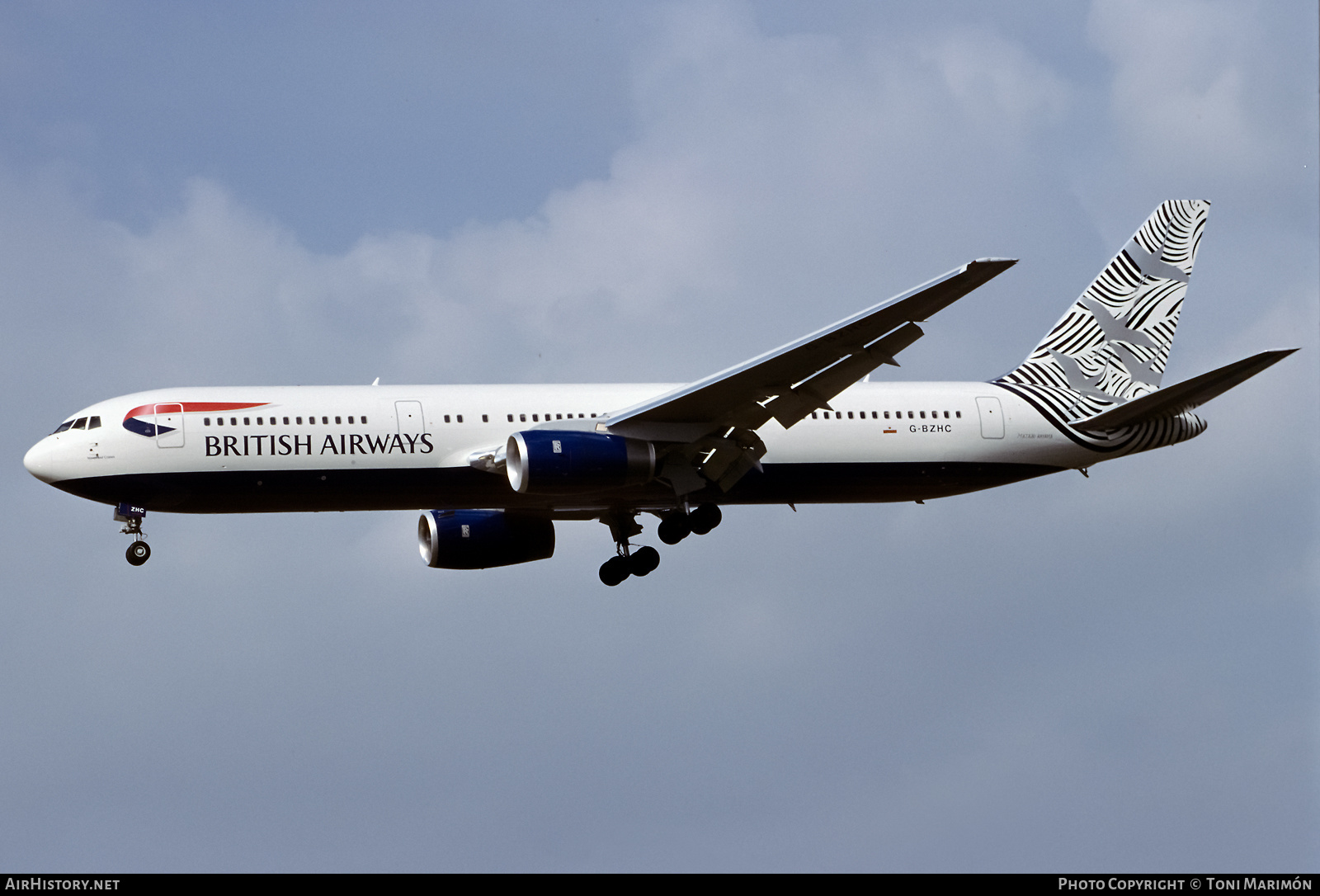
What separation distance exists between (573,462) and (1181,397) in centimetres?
1429

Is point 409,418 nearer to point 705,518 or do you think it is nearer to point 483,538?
point 483,538

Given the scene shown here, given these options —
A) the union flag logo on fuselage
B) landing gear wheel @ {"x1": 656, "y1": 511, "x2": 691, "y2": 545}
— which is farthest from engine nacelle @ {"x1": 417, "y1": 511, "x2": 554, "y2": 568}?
the union flag logo on fuselage

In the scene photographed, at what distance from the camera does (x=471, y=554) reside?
45.0 meters

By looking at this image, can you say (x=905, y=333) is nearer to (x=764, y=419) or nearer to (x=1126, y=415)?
(x=764, y=419)

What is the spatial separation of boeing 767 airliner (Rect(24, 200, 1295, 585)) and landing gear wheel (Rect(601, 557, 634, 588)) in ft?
0.20

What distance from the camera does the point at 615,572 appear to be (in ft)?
145

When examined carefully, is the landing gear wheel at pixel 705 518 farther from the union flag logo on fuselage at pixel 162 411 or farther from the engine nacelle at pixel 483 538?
the union flag logo on fuselage at pixel 162 411

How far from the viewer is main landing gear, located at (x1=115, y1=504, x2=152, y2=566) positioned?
39844 millimetres

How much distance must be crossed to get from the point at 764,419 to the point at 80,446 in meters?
14.5

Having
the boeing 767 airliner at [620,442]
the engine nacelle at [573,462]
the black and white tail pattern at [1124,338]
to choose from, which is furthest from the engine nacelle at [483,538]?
the black and white tail pattern at [1124,338]

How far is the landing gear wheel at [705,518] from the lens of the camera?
4162cm

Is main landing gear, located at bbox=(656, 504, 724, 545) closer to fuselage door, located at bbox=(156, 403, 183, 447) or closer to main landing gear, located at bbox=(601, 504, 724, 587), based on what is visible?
main landing gear, located at bbox=(601, 504, 724, 587)

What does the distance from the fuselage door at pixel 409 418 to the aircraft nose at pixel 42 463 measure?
7.34 meters

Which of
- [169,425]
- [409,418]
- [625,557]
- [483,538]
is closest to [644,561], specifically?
[625,557]
